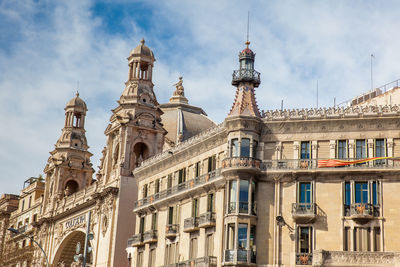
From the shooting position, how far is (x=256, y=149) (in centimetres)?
5634

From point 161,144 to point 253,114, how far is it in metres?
27.6

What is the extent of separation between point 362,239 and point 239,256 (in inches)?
356

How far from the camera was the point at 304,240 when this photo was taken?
174 feet

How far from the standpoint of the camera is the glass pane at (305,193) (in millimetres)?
53969

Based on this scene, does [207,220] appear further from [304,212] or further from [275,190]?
[304,212]

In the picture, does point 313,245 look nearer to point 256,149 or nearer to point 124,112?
point 256,149

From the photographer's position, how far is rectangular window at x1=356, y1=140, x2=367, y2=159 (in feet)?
177

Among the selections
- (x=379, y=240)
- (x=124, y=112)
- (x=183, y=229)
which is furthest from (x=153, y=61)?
(x=379, y=240)

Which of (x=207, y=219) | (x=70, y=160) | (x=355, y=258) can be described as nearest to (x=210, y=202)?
(x=207, y=219)

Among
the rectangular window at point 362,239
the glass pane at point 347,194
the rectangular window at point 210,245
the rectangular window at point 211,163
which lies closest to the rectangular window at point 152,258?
the rectangular window at point 210,245

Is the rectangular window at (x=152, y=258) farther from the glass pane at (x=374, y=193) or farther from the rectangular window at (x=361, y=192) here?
the glass pane at (x=374, y=193)

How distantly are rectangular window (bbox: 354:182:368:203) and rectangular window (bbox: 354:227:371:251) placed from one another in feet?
6.93

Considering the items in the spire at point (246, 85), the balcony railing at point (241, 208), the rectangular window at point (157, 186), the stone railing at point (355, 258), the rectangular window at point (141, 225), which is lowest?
the stone railing at point (355, 258)

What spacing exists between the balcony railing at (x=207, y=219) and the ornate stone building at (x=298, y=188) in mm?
82
